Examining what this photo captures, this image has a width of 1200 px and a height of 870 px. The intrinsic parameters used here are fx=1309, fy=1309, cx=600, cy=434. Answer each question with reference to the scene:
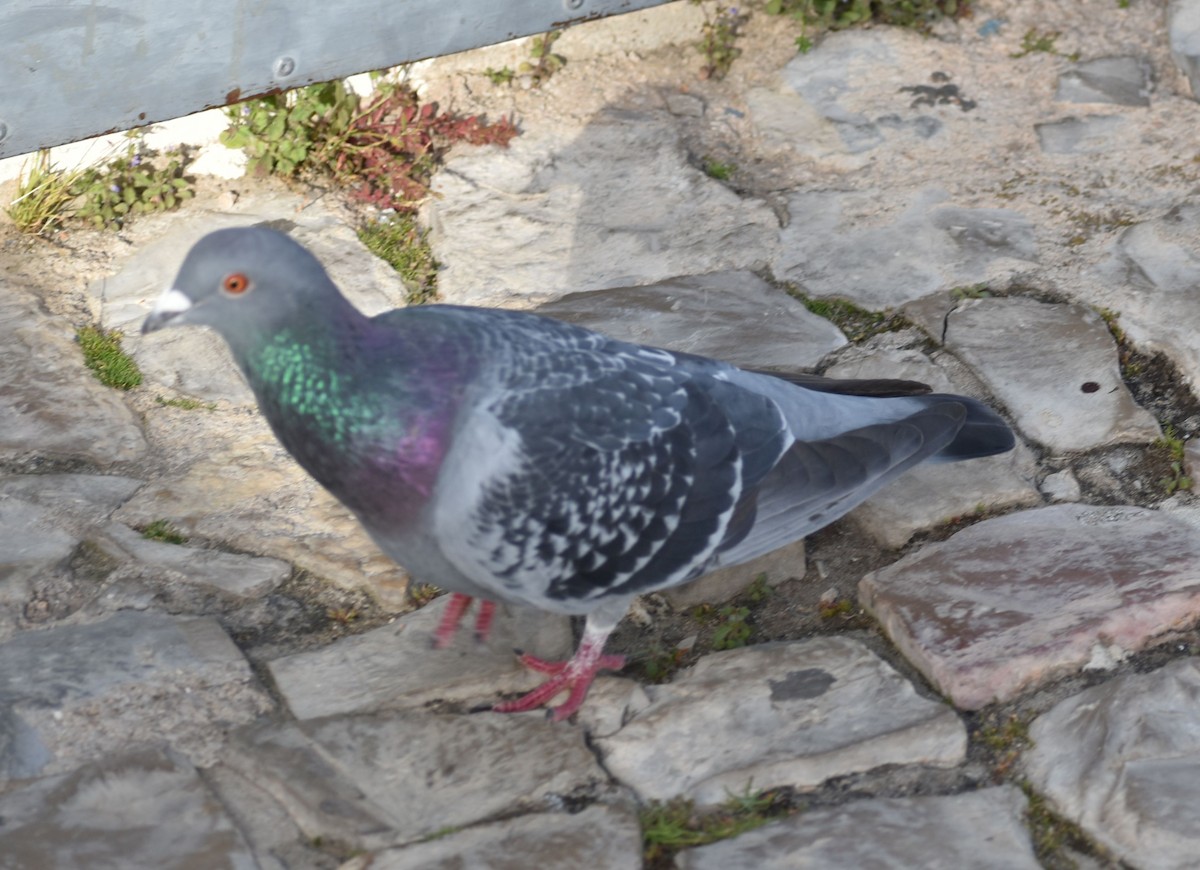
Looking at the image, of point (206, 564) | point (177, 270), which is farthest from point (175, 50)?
point (206, 564)

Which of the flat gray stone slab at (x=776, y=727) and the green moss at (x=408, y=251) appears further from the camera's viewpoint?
the green moss at (x=408, y=251)

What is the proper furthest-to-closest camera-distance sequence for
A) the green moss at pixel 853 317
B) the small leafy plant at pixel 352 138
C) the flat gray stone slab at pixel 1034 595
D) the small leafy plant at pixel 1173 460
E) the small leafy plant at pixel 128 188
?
the small leafy plant at pixel 352 138 < the small leafy plant at pixel 128 188 < the green moss at pixel 853 317 < the small leafy plant at pixel 1173 460 < the flat gray stone slab at pixel 1034 595

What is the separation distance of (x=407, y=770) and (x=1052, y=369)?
2.28 metres

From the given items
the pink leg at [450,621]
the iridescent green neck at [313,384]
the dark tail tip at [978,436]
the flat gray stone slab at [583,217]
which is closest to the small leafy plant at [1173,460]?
the dark tail tip at [978,436]

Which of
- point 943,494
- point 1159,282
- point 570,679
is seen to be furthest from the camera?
point 1159,282

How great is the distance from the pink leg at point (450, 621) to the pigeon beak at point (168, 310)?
104 cm

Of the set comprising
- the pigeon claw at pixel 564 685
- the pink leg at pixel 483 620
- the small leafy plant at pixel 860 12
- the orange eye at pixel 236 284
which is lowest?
the pigeon claw at pixel 564 685

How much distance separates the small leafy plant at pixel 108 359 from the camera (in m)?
3.94

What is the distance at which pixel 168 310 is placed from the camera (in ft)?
8.74

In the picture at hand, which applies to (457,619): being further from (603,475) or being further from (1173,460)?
(1173,460)

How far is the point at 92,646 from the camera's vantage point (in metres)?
3.12

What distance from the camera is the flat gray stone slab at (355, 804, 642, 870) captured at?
2635mm

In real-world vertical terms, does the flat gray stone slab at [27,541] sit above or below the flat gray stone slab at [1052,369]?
above

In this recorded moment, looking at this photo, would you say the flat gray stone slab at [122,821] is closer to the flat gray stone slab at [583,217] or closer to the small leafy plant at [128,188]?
the flat gray stone slab at [583,217]
